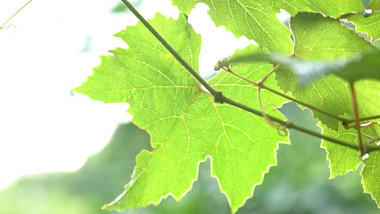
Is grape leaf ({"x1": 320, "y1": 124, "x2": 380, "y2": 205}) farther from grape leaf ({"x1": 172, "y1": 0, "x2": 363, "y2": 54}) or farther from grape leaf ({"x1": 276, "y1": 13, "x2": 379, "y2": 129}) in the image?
grape leaf ({"x1": 172, "y1": 0, "x2": 363, "y2": 54})

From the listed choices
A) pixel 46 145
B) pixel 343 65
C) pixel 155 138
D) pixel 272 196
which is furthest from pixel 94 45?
pixel 343 65

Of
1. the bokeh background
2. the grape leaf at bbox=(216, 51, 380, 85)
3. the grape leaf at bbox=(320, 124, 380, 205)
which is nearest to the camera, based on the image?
the grape leaf at bbox=(216, 51, 380, 85)

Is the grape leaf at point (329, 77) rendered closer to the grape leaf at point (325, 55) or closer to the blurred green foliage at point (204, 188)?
the grape leaf at point (325, 55)

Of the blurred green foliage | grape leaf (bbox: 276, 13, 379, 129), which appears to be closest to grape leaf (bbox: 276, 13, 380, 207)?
grape leaf (bbox: 276, 13, 379, 129)

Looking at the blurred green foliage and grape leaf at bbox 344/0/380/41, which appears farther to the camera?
the blurred green foliage

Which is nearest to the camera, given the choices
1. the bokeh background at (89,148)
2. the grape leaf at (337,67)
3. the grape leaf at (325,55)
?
the grape leaf at (337,67)

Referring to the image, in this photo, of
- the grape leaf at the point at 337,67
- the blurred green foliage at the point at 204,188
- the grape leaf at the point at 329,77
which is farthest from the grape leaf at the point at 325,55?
the blurred green foliage at the point at 204,188
